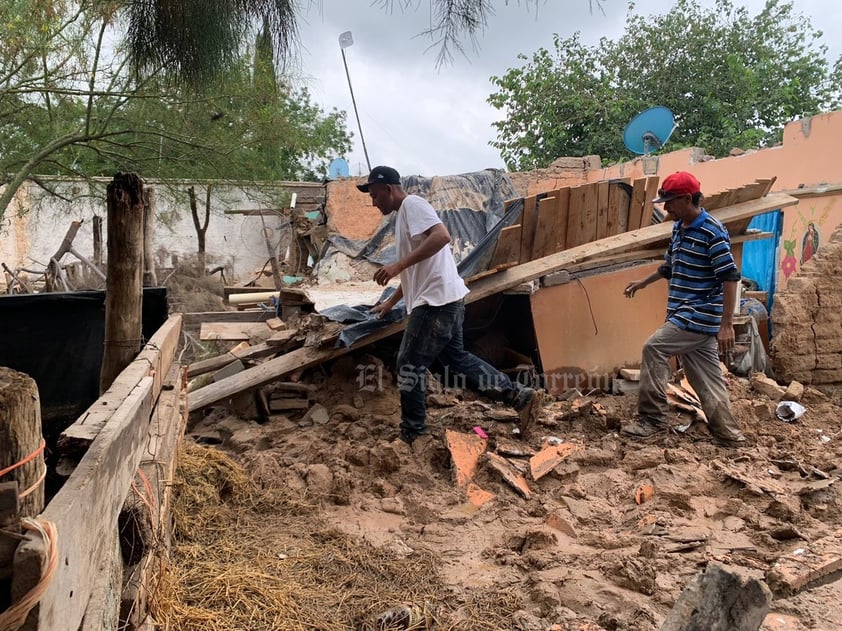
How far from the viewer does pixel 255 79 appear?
11.0 feet

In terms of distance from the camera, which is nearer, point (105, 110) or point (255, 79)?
point (255, 79)

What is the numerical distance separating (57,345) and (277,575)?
2.35 m

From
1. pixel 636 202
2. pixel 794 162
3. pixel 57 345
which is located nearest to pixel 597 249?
pixel 636 202

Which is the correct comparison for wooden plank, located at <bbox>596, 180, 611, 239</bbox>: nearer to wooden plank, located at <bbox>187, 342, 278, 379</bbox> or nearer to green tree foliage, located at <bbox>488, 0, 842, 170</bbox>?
wooden plank, located at <bbox>187, 342, 278, 379</bbox>

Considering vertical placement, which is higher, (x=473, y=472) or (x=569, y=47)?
(x=569, y=47)

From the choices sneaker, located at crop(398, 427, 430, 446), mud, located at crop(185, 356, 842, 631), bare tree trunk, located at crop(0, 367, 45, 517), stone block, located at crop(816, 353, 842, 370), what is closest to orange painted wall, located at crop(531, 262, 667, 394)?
mud, located at crop(185, 356, 842, 631)

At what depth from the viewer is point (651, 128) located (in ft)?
37.3

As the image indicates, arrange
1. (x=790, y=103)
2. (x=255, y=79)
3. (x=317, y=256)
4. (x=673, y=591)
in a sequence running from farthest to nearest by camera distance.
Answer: (x=790, y=103) → (x=317, y=256) → (x=255, y=79) → (x=673, y=591)

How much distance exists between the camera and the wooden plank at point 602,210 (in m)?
5.62

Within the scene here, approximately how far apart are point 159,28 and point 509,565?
2.86 m

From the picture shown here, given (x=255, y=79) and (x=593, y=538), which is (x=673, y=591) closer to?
(x=593, y=538)

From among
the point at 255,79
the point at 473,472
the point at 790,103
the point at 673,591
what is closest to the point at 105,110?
the point at 255,79

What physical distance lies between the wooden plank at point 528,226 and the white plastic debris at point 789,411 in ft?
7.75

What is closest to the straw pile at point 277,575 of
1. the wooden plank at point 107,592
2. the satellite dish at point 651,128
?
the wooden plank at point 107,592
